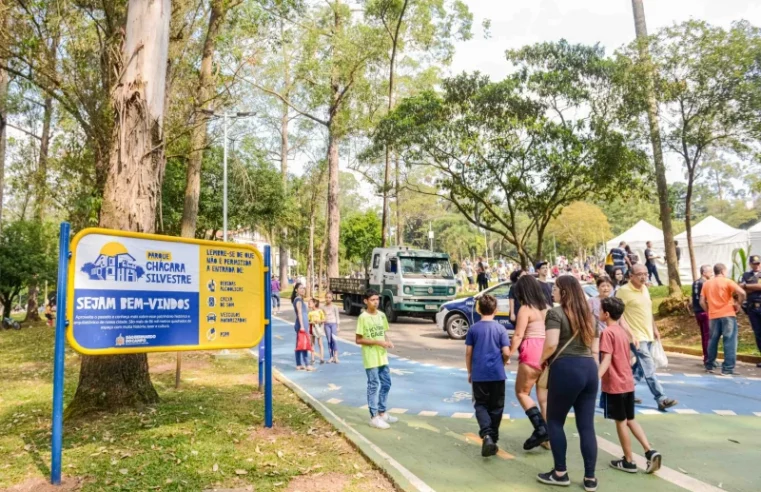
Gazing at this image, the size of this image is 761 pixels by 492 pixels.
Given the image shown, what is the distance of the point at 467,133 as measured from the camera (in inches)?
690

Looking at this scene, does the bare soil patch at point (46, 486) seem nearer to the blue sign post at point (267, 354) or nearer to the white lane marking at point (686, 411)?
the blue sign post at point (267, 354)

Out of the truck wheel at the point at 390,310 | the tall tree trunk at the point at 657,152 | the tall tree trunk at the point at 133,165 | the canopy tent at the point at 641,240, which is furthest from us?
the canopy tent at the point at 641,240

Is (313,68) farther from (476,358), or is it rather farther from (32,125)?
(476,358)

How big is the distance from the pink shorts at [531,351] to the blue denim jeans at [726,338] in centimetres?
535

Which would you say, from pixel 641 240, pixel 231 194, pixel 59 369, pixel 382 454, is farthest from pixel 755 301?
pixel 641 240

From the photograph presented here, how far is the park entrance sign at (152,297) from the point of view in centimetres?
438

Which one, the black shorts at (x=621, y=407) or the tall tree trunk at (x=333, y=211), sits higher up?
the tall tree trunk at (x=333, y=211)

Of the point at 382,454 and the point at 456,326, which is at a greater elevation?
the point at 456,326

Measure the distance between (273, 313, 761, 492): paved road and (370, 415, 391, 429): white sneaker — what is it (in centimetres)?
9

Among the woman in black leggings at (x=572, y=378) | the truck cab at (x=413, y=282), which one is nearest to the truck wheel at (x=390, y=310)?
the truck cab at (x=413, y=282)

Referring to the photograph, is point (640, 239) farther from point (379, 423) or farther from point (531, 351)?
point (379, 423)

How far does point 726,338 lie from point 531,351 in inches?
216

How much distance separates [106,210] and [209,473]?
3282mm

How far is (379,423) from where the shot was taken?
5.80 meters
